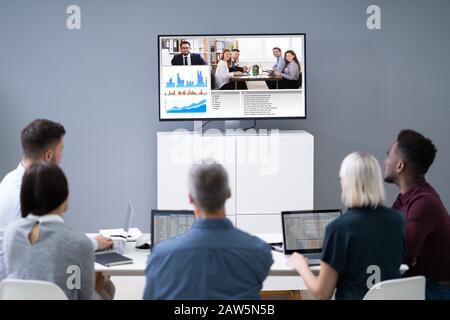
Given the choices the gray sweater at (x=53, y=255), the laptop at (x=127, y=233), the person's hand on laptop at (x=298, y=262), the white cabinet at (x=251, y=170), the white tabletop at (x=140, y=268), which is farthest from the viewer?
the white cabinet at (x=251, y=170)

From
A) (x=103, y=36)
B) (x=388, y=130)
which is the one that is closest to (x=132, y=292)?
(x=103, y=36)

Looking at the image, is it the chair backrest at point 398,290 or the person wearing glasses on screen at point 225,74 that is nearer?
the chair backrest at point 398,290

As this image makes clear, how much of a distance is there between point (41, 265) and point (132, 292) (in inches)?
92.1

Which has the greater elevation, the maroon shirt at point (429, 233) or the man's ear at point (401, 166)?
the man's ear at point (401, 166)

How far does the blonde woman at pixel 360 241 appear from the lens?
123 inches

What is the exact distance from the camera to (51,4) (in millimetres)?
6211

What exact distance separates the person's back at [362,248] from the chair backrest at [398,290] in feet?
0.47

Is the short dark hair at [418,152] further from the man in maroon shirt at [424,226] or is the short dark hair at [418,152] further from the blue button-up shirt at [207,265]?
the blue button-up shirt at [207,265]

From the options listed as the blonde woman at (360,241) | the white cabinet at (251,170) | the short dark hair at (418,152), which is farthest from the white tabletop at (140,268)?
the white cabinet at (251,170)

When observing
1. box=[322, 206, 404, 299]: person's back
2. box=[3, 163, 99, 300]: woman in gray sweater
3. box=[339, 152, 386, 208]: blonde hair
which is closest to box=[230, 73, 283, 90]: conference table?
box=[339, 152, 386, 208]: blonde hair

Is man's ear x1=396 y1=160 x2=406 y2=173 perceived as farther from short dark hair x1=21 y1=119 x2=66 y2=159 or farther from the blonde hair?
short dark hair x1=21 y1=119 x2=66 y2=159

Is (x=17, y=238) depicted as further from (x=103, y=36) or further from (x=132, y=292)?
(x=103, y=36)

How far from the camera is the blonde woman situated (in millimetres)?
3119

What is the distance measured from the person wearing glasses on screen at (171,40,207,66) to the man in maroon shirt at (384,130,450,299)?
2.48 meters
